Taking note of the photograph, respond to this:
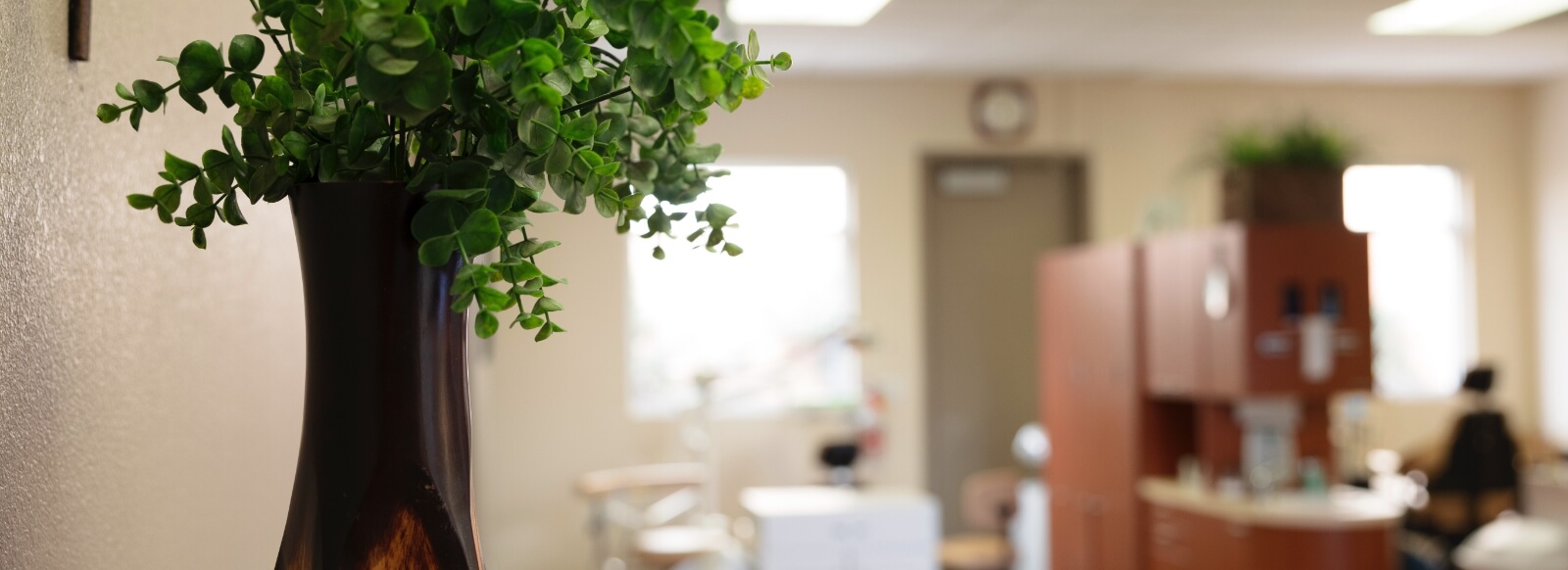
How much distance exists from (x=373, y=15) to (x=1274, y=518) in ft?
14.4

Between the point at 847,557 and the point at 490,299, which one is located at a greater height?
the point at 490,299

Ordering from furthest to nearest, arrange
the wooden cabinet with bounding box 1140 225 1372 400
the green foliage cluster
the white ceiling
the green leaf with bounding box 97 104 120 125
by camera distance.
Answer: the white ceiling
the green foliage cluster
the wooden cabinet with bounding box 1140 225 1372 400
the green leaf with bounding box 97 104 120 125

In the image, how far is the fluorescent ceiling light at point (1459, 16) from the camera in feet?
19.0

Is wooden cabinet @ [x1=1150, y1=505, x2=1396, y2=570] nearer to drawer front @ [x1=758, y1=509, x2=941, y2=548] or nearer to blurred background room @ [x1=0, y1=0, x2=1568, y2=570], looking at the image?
blurred background room @ [x1=0, y1=0, x2=1568, y2=570]

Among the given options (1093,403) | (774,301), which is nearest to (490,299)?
(1093,403)

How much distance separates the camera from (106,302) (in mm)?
902

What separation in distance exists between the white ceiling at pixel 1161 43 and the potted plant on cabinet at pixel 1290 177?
113 cm

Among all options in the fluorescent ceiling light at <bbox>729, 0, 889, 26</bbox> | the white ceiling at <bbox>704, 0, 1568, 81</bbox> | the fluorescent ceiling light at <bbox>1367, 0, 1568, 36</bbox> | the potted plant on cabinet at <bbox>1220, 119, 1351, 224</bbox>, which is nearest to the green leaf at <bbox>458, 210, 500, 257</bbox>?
the potted plant on cabinet at <bbox>1220, 119, 1351, 224</bbox>

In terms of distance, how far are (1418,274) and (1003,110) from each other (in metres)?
2.82

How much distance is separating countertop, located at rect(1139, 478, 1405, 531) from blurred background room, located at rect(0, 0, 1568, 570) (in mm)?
17

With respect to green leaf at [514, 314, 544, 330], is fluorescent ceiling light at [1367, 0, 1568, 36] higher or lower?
higher

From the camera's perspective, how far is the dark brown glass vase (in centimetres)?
69

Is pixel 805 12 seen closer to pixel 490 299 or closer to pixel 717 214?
pixel 717 214

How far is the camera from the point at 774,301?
7.31 meters
